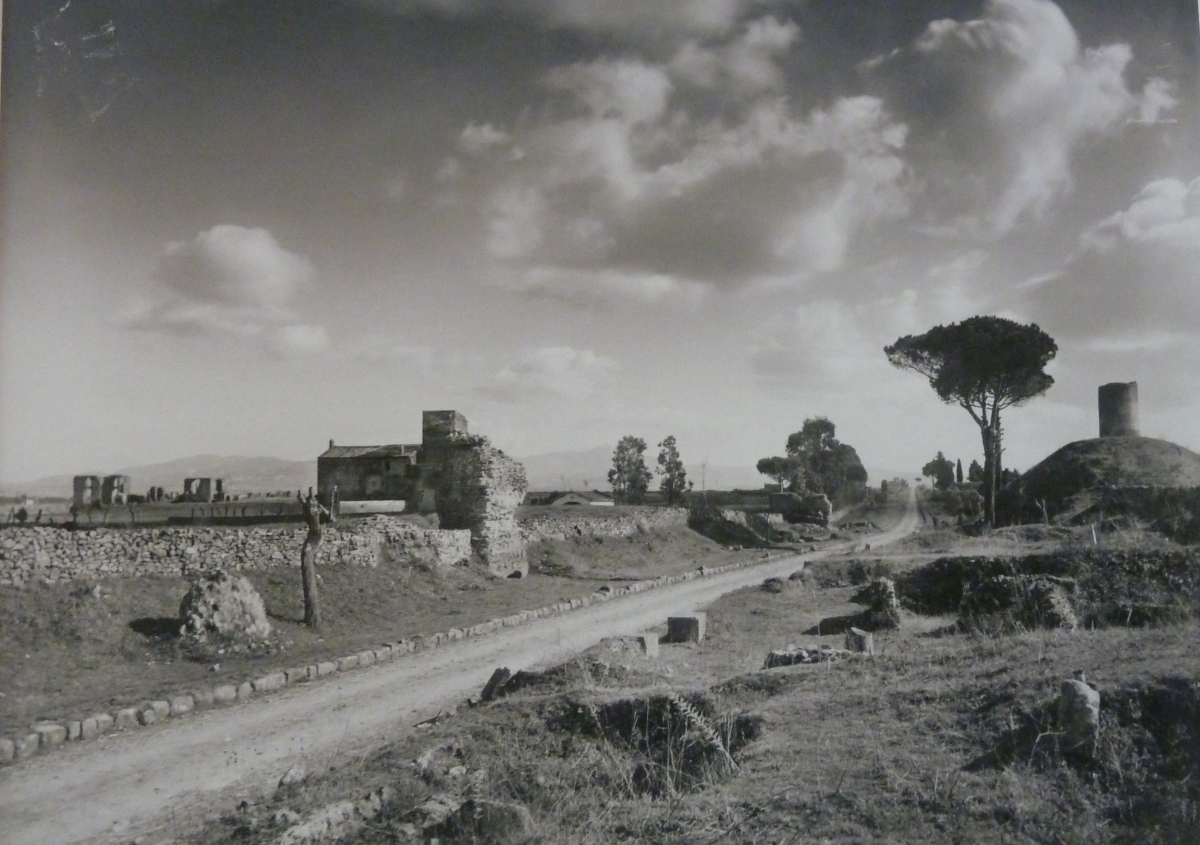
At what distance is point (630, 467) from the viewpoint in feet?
250

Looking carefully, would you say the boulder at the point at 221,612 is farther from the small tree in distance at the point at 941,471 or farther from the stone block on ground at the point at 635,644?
the small tree in distance at the point at 941,471

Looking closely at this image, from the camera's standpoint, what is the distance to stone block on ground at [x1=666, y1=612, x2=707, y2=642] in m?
14.4

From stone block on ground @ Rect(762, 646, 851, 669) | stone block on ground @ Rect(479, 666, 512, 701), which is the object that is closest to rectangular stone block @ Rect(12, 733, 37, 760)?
stone block on ground @ Rect(479, 666, 512, 701)

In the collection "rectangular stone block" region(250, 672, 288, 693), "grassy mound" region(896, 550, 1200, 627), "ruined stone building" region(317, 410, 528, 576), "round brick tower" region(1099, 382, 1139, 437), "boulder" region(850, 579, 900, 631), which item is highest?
"round brick tower" region(1099, 382, 1139, 437)

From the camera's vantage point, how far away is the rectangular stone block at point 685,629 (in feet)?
47.3

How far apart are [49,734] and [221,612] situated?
4711mm

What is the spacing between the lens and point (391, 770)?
7188mm

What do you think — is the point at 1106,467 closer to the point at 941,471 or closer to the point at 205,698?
the point at 205,698

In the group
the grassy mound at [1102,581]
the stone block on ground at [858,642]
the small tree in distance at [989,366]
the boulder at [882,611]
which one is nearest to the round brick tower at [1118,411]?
the small tree in distance at [989,366]

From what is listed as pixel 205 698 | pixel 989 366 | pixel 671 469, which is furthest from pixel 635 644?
pixel 671 469

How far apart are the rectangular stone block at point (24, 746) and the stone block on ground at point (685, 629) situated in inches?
403

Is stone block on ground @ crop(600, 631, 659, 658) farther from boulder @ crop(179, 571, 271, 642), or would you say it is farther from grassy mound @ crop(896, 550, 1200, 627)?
grassy mound @ crop(896, 550, 1200, 627)

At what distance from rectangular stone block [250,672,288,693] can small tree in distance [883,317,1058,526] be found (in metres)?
33.2

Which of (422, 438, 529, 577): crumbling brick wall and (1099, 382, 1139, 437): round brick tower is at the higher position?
(1099, 382, 1139, 437): round brick tower
